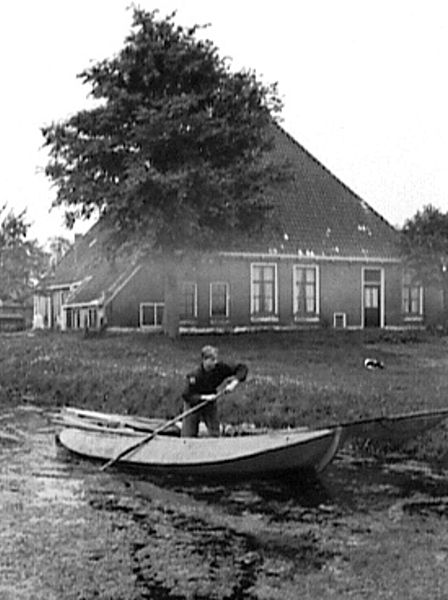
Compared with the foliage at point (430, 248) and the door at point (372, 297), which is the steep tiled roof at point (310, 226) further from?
the foliage at point (430, 248)

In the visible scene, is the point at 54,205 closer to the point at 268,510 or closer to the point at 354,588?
the point at 268,510

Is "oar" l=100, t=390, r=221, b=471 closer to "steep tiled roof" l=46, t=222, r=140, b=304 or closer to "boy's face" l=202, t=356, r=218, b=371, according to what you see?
"boy's face" l=202, t=356, r=218, b=371

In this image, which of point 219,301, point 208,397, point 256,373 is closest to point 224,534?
point 208,397

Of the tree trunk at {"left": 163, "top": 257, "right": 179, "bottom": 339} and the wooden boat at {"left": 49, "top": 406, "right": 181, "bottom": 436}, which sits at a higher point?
the tree trunk at {"left": 163, "top": 257, "right": 179, "bottom": 339}

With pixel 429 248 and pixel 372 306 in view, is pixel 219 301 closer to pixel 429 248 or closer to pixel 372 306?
pixel 372 306

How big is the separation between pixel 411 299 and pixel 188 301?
10.0 meters

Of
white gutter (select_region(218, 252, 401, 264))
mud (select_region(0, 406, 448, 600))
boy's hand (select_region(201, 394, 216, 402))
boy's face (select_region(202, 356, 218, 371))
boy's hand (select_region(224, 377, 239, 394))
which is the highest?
white gutter (select_region(218, 252, 401, 264))

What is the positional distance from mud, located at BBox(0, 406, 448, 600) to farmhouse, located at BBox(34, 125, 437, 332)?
22.5 m

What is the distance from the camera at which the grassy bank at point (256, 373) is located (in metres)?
20.0

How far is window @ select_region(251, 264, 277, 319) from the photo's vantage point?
40688mm

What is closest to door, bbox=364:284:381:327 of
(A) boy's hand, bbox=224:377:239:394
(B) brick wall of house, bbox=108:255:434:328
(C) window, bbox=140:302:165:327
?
(B) brick wall of house, bbox=108:255:434:328

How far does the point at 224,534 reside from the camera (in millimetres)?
11758

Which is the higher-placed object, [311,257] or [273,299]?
[311,257]

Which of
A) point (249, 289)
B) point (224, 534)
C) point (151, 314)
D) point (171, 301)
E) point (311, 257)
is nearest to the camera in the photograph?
point (224, 534)
